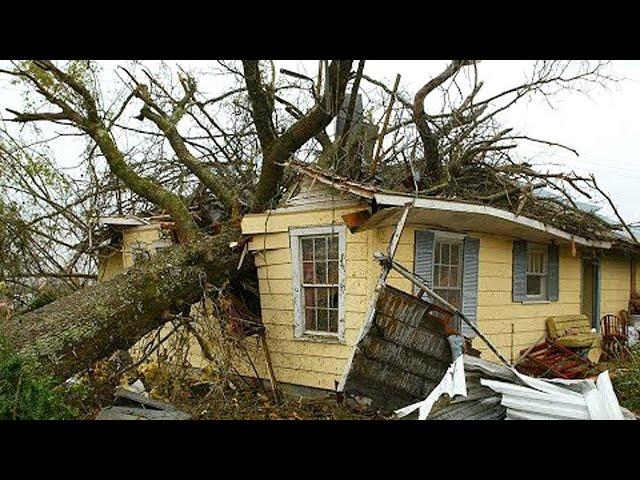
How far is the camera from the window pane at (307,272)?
8.35 meters

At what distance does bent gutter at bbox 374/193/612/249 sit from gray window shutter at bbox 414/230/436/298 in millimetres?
637

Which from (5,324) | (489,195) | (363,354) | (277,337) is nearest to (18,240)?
(5,324)

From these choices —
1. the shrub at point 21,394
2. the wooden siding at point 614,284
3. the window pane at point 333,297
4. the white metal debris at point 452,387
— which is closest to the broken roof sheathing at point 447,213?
the window pane at point 333,297

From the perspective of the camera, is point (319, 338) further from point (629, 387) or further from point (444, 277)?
point (629, 387)

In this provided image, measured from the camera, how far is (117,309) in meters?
7.34

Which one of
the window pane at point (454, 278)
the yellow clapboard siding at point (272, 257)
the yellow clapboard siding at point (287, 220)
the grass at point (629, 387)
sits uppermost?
the yellow clapboard siding at point (287, 220)

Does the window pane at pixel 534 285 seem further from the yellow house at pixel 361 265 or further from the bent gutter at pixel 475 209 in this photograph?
the bent gutter at pixel 475 209

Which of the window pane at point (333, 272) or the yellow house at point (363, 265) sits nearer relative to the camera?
the yellow house at point (363, 265)

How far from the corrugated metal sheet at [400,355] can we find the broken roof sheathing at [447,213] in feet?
3.71

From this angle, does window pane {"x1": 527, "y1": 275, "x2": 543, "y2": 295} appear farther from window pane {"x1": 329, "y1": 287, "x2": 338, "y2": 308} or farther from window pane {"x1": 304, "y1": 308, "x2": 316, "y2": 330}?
window pane {"x1": 304, "y1": 308, "x2": 316, "y2": 330}

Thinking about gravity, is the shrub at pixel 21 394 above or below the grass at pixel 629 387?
above

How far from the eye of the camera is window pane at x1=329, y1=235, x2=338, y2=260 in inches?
316

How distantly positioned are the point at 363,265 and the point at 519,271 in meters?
3.43
